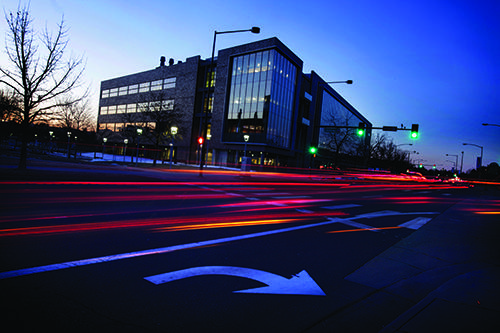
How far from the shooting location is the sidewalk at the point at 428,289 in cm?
312

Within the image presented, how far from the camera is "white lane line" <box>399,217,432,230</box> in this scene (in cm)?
953

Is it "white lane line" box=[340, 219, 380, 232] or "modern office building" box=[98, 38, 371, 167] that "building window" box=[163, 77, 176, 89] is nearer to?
"modern office building" box=[98, 38, 371, 167]

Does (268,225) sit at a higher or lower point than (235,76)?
lower

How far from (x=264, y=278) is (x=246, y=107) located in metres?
43.9

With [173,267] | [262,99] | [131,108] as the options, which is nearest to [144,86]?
[131,108]

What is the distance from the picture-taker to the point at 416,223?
33.4ft

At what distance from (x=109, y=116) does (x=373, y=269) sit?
85.5 meters

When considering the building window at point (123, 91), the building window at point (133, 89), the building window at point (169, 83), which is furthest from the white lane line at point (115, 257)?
the building window at point (123, 91)

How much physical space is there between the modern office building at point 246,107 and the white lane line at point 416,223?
97.0ft

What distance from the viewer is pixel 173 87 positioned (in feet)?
197

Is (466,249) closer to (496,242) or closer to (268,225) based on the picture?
(496,242)

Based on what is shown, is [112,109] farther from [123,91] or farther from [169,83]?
[169,83]

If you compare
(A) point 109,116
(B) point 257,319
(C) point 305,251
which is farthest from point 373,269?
(A) point 109,116

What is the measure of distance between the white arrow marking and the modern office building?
3392 cm
